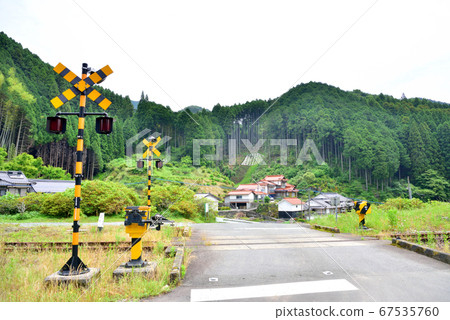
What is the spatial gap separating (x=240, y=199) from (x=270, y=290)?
2250cm

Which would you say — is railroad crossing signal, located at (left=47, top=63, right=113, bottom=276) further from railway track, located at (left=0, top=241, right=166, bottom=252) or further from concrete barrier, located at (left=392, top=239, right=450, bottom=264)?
concrete barrier, located at (left=392, top=239, right=450, bottom=264)

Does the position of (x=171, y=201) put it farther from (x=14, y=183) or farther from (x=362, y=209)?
(x=14, y=183)

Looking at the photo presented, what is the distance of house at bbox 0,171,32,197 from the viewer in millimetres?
19000

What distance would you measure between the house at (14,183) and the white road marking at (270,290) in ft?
74.2

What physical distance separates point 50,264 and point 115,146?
27.1m

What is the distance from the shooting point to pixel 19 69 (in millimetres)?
28656

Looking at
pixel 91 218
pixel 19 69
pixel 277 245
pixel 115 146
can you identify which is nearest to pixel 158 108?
pixel 115 146

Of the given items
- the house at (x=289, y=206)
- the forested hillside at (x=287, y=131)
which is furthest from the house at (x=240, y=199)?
the forested hillside at (x=287, y=131)

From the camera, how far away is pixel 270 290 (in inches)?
98.1

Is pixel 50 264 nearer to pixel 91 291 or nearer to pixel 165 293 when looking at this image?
pixel 91 291

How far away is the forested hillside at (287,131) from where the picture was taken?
15.3m

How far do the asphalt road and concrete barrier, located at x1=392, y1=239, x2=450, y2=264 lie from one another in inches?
4.6

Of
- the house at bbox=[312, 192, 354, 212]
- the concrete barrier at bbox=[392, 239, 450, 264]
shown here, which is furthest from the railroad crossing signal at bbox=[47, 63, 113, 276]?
the house at bbox=[312, 192, 354, 212]
